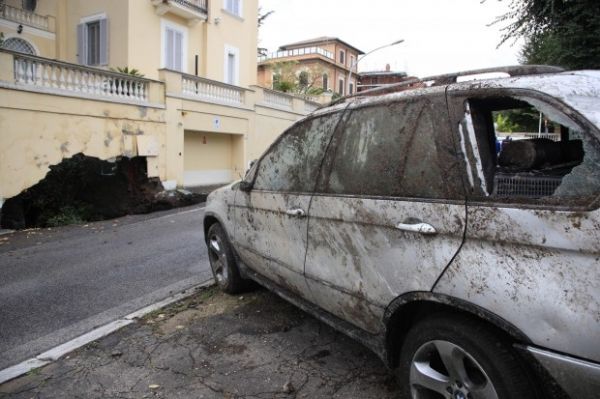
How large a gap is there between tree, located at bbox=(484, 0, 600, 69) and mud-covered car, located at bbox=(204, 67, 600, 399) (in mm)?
6825

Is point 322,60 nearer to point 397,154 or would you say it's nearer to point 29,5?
point 29,5

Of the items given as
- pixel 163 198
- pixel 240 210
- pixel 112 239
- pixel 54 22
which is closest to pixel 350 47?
pixel 54 22

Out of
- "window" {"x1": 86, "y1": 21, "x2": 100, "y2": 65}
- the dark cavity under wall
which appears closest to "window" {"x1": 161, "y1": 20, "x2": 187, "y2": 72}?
"window" {"x1": 86, "y1": 21, "x2": 100, "y2": 65}

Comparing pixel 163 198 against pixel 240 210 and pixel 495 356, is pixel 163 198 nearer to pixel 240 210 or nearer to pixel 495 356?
pixel 240 210

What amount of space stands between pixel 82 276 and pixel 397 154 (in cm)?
479

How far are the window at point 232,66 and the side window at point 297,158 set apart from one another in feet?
56.3

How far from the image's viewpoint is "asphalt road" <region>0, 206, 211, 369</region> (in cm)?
431

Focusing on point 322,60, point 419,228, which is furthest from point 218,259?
Answer: point 322,60

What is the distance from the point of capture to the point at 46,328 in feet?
14.1

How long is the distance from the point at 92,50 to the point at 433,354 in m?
17.5

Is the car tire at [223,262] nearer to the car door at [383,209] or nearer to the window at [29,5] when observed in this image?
the car door at [383,209]

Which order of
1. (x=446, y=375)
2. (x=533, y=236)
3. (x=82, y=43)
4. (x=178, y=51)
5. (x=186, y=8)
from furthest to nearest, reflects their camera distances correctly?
(x=178, y=51) < (x=186, y=8) < (x=82, y=43) < (x=446, y=375) < (x=533, y=236)

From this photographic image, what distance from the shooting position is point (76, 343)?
3.91m

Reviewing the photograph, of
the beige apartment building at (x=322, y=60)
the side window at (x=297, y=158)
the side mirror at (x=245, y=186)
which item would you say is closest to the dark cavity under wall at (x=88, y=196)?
the side mirror at (x=245, y=186)
